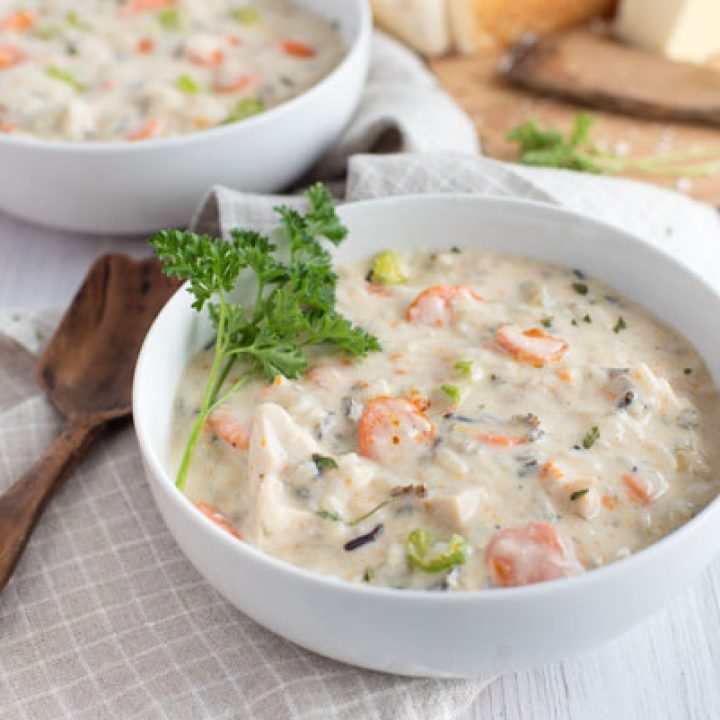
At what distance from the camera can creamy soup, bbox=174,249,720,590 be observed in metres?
2.35

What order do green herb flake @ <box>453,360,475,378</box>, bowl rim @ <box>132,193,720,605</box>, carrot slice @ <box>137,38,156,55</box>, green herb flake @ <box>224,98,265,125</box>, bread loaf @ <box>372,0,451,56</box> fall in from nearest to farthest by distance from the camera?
bowl rim @ <box>132,193,720,605</box>
green herb flake @ <box>453,360,475,378</box>
green herb flake @ <box>224,98,265,125</box>
carrot slice @ <box>137,38,156,55</box>
bread loaf @ <box>372,0,451,56</box>

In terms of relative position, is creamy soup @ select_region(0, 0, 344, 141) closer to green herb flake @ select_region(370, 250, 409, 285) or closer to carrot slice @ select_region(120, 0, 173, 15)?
carrot slice @ select_region(120, 0, 173, 15)

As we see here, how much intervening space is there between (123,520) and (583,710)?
50.2 inches

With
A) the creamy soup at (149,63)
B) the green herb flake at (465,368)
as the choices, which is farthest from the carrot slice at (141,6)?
the green herb flake at (465,368)

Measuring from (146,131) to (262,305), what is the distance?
4.06 ft

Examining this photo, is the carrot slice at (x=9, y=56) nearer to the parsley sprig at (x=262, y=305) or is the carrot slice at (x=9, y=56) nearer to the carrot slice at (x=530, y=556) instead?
the parsley sprig at (x=262, y=305)

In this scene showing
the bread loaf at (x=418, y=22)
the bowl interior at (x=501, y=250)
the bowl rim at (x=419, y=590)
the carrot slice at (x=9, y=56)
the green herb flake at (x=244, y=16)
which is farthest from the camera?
the bread loaf at (x=418, y=22)

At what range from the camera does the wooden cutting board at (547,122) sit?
461 centimetres

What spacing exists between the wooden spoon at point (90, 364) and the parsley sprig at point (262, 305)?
46 centimetres

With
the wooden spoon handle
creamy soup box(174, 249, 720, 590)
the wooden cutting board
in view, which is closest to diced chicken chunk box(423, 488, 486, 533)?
creamy soup box(174, 249, 720, 590)

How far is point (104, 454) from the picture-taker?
3.21 m

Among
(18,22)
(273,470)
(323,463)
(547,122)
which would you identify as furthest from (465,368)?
(18,22)

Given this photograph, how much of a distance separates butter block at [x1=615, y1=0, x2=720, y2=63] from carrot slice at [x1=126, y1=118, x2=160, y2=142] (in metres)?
2.52

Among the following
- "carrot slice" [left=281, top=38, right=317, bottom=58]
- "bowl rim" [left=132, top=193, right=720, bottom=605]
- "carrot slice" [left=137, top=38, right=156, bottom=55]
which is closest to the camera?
"bowl rim" [left=132, top=193, right=720, bottom=605]
